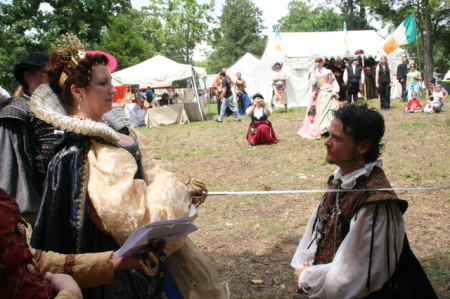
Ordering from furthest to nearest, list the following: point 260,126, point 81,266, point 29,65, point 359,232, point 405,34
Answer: point 405,34
point 260,126
point 29,65
point 359,232
point 81,266

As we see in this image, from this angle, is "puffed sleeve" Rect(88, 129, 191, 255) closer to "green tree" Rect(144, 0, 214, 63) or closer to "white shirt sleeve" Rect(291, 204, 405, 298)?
"white shirt sleeve" Rect(291, 204, 405, 298)

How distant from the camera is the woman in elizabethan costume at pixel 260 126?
344 inches

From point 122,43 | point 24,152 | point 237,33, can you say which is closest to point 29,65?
point 24,152

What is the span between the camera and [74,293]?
50.9 inches

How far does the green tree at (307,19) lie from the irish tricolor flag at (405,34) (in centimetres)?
3716

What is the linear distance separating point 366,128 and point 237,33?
59.7 metres

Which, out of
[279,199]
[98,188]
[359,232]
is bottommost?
[279,199]

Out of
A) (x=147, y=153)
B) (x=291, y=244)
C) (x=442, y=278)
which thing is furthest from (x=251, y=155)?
(x=147, y=153)

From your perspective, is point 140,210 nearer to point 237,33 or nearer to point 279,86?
point 279,86

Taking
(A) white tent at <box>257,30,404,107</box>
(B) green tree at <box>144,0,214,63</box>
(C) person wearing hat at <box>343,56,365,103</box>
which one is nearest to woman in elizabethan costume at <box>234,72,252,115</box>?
(A) white tent at <box>257,30,404,107</box>

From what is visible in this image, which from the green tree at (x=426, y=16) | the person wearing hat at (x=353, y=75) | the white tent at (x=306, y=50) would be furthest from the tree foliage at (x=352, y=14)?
the person wearing hat at (x=353, y=75)

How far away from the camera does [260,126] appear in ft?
28.6

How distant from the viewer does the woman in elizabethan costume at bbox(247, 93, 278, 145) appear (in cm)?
874

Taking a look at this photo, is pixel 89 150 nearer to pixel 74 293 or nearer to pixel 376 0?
pixel 74 293
